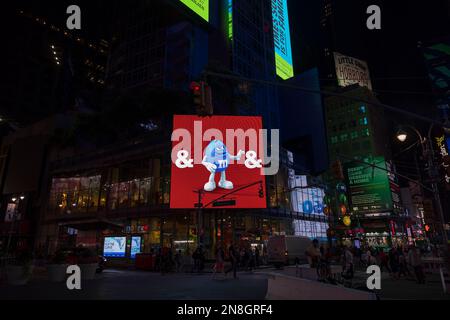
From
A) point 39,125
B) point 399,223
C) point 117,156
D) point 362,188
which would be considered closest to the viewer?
point 117,156

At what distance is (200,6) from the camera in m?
57.9

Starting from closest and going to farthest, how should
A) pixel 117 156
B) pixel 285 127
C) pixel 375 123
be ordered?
pixel 117 156
pixel 285 127
pixel 375 123

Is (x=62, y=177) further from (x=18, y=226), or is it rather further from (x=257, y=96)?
(x=257, y=96)

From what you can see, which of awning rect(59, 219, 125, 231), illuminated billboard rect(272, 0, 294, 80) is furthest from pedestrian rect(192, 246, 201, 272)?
illuminated billboard rect(272, 0, 294, 80)

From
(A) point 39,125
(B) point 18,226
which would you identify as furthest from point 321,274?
(A) point 39,125

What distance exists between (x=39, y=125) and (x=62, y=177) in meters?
15.5

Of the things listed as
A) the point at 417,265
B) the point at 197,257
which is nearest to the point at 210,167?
the point at 197,257

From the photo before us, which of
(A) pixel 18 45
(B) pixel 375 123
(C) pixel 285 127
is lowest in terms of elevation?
(C) pixel 285 127

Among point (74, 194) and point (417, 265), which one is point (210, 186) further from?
point (417, 265)

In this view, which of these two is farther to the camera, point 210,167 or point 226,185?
point 210,167

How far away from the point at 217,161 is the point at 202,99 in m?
28.1

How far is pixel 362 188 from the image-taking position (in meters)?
64.4

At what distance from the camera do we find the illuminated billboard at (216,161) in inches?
1425

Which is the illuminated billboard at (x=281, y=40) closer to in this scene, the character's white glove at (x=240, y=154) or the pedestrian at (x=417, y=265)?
the character's white glove at (x=240, y=154)
